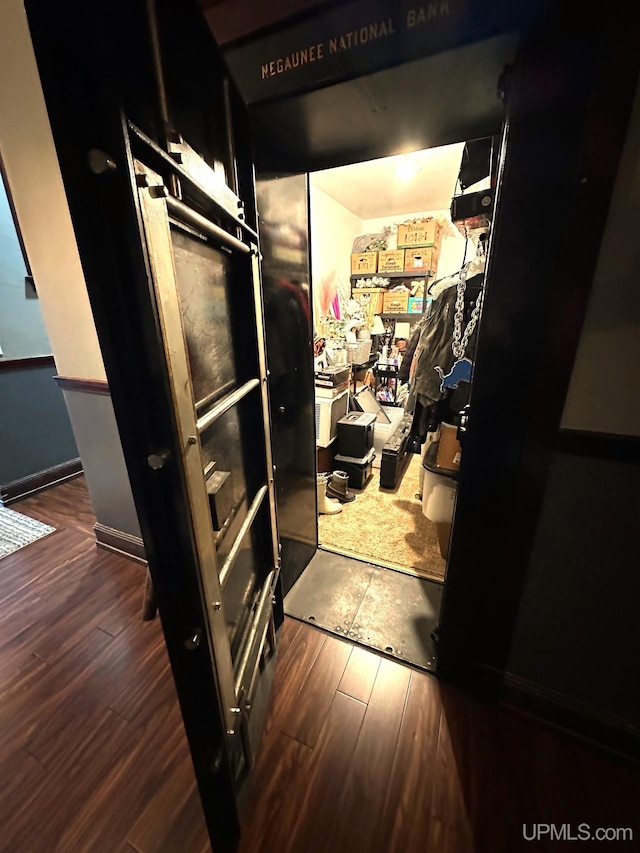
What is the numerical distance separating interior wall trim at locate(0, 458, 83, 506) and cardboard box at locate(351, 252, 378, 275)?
3156 millimetres

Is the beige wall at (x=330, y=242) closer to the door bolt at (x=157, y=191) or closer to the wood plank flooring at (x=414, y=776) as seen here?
the door bolt at (x=157, y=191)

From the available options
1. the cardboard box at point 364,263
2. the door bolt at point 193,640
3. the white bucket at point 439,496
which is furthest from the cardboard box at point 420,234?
the door bolt at point 193,640

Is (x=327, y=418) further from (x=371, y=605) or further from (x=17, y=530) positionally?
(x=17, y=530)

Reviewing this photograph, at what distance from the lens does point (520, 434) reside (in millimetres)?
893

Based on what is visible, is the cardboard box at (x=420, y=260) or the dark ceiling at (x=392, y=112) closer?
the dark ceiling at (x=392, y=112)

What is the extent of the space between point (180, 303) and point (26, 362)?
8.63 feet

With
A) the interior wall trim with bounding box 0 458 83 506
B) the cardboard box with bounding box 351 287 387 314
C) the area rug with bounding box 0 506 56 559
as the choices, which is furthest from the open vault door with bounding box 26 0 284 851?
the cardboard box with bounding box 351 287 387 314

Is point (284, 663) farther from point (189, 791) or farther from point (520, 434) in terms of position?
point (520, 434)

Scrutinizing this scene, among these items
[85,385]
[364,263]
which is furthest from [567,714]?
[364,263]

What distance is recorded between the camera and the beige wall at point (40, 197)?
1169mm

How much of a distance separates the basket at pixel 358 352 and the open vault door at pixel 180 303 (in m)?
1.94

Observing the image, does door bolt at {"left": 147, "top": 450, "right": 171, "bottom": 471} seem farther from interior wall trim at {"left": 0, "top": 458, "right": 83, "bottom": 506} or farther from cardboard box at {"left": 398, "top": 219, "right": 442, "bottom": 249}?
cardboard box at {"left": 398, "top": 219, "right": 442, "bottom": 249}

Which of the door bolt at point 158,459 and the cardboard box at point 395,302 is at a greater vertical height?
the cardboard box at point 395,302

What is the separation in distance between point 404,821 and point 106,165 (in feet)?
5.11
